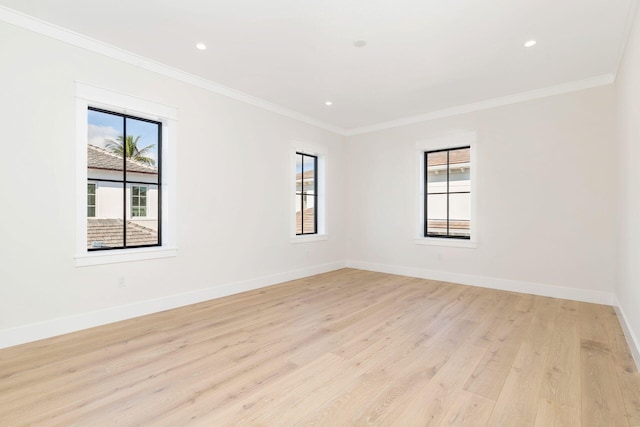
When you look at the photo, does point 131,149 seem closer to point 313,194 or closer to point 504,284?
point 313,194

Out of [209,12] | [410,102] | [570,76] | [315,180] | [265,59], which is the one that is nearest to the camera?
[209,12]

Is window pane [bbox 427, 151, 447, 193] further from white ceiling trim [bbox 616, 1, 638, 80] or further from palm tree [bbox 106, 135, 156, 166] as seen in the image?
palm tree [bbox 106, 135, 156, 166]

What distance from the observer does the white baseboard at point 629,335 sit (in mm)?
2469

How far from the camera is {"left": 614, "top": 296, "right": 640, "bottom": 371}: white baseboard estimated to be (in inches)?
97.2

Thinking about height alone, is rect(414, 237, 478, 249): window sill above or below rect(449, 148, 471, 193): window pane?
below

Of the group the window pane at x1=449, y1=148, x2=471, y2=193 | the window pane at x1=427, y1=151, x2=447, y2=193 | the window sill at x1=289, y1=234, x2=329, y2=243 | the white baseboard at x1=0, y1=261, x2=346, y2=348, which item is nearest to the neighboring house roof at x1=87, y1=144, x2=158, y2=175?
the white baseboard at x1=0, y1=261, x2=346, y2=348

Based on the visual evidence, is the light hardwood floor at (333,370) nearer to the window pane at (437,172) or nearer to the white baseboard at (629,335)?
the white baseboard at (629,335)

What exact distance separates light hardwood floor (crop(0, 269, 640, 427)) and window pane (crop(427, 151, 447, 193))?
97.4 inches

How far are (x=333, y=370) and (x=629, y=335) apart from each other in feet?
9.18

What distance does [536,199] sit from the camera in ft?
14.7

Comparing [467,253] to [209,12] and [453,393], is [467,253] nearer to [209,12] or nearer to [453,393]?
[453,393]

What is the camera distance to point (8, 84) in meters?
2.75

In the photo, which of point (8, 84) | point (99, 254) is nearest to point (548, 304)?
point (99, 254)

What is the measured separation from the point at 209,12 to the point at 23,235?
261cm
